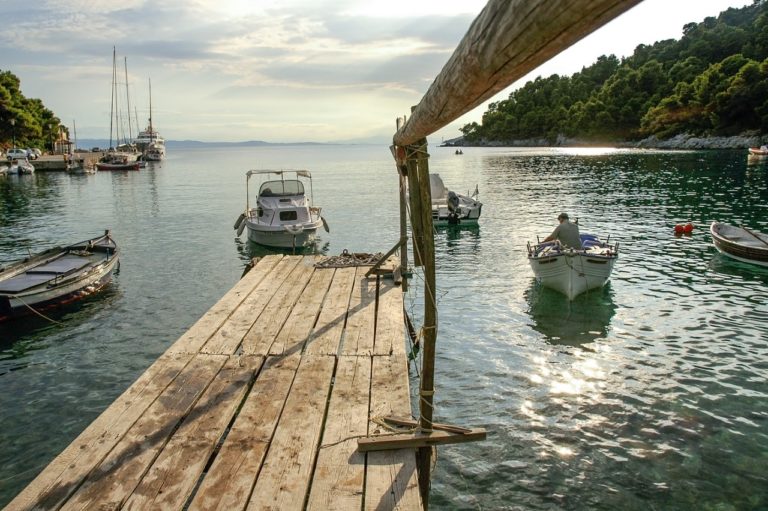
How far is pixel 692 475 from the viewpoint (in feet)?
26.7

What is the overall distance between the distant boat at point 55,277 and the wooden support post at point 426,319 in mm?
14429

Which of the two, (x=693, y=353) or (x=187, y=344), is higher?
(x=187, y=344)

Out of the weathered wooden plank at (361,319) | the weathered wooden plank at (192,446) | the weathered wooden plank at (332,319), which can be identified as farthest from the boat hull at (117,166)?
the weathered wooden plank at (192,446)

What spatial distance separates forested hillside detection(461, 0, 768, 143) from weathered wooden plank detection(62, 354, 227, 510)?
125 m

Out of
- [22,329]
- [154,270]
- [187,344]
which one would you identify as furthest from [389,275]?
[154,270]

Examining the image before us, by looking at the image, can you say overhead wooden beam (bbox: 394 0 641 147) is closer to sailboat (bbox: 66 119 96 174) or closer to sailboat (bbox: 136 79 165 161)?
sailboat (bbox: 66 119 96 174)

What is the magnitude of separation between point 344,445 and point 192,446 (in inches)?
62.9

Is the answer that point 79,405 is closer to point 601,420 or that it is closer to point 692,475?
point 601,420

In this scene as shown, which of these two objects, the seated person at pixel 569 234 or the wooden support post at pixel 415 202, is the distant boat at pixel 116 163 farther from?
the wooden support post at pixel 415 202

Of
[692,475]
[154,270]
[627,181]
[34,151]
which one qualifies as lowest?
[692,475]

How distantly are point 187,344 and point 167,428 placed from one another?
8.48 ft

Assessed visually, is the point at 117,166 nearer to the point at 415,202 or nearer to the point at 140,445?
the point at 415,202

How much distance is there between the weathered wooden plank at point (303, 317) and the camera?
8.33m

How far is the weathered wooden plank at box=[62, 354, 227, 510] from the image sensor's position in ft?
15.4
